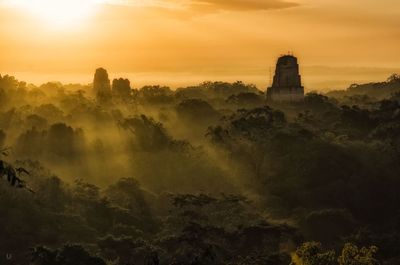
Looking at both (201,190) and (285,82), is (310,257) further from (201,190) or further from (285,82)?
(285,82)

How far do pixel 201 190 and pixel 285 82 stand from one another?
286 ft

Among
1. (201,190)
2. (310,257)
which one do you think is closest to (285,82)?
(201,190)

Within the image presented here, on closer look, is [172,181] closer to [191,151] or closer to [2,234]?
[191,151]

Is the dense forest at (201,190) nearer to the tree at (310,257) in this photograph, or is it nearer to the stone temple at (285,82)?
the tree at (310,257)

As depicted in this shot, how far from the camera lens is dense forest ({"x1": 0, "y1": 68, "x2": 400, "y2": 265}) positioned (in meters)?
57.2

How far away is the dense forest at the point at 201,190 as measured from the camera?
57.2 m

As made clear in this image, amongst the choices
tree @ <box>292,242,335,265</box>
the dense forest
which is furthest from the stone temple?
tree @ <box>292,242,335,265</box>

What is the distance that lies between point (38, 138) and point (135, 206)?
98.0 feet

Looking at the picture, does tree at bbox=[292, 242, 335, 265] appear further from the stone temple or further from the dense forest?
the stone temple

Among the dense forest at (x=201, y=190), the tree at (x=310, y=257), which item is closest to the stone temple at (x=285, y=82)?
the dense forest at (x=201, y=190)

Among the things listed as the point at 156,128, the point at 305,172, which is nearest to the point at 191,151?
the point at 156,128

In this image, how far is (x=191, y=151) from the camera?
9244 cm

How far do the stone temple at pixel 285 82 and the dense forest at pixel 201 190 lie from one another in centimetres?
4415

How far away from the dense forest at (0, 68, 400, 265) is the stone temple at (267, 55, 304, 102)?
4415 cm
